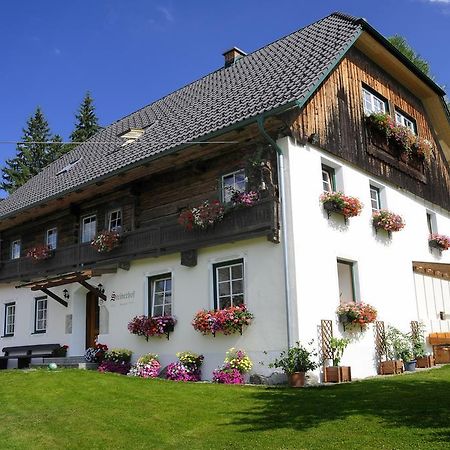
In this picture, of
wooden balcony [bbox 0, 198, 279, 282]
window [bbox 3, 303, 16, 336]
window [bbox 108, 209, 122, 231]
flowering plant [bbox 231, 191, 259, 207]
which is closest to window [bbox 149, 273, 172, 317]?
wooden balcony [bbox 0, 198, 279, 282]

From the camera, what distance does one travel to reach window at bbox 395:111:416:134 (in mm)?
17828

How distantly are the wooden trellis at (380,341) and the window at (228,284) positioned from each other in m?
3.63

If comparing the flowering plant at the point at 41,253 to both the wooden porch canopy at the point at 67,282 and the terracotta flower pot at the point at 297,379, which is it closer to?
the wooden porch canopy at the point at 67,282

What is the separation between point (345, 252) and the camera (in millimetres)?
13695

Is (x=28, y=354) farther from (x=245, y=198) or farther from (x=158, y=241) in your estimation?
(x=245, y=198)

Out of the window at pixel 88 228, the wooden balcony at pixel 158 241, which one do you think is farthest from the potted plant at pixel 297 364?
the window at pixel 88 228

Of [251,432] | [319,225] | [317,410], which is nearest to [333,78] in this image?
[319,225]

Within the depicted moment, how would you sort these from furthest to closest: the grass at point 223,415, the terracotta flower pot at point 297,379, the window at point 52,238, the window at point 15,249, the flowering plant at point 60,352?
the window at point 15,249 → the window at point 52,238 → the flowering plant at point 60,352 → the terracotta flower pot at point 297,379 → the grass at point 223,415

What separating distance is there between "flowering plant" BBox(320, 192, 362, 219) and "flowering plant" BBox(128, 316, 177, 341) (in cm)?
462

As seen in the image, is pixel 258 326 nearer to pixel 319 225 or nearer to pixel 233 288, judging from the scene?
pixel 233 288

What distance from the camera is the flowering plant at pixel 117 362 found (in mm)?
14688

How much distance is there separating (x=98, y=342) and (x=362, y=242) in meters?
7.72

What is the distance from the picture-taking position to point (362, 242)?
14438 mm

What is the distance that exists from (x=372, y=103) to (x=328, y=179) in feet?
11.9
